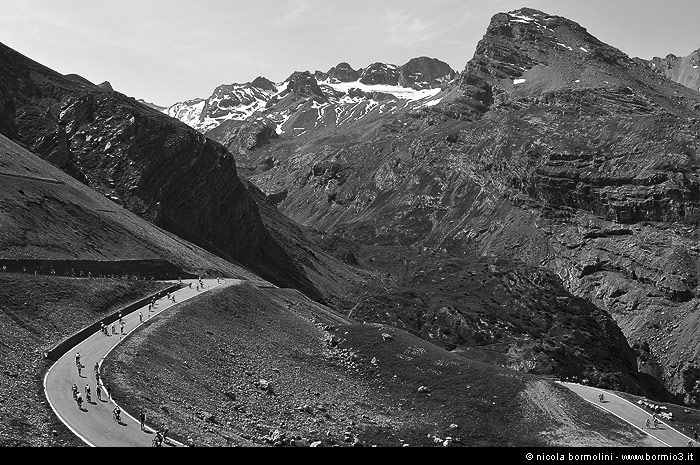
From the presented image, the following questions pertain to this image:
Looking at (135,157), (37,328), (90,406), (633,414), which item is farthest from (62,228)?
(135,157)

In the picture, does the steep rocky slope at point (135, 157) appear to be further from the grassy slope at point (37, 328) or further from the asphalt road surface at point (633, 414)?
the asphalt road surface at point (633, 414)

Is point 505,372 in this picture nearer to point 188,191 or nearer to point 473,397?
point 473,397

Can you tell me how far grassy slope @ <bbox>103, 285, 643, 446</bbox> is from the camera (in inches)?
1933

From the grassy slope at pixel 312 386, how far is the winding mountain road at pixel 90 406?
4.98 feet

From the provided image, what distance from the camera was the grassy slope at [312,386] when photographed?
49.1 m

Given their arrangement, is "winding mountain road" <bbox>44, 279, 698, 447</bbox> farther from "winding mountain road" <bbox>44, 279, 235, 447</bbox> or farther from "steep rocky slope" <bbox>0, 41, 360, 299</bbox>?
"steep rocky slope" <bbox>0, 41, 360, 299</bbox>

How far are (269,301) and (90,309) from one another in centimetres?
3197

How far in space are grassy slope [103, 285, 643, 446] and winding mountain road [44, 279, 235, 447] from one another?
152 cm

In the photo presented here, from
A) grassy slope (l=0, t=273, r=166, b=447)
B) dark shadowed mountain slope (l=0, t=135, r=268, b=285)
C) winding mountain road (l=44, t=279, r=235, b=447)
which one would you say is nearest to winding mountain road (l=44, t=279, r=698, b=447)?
winding mountain road (l=44, t=279, r=235, b=447)

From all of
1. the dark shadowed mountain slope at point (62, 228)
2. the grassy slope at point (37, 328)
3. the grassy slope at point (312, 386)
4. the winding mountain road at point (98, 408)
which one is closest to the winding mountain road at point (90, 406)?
the winding mountain road at point (98, 408)

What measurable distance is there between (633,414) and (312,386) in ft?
125

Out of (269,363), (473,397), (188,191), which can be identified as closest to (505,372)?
(473,397)

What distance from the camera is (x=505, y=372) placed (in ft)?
258

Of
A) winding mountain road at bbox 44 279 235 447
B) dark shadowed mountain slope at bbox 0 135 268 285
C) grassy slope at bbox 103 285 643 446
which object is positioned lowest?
grassy slope at bbox 103 285 643 446
